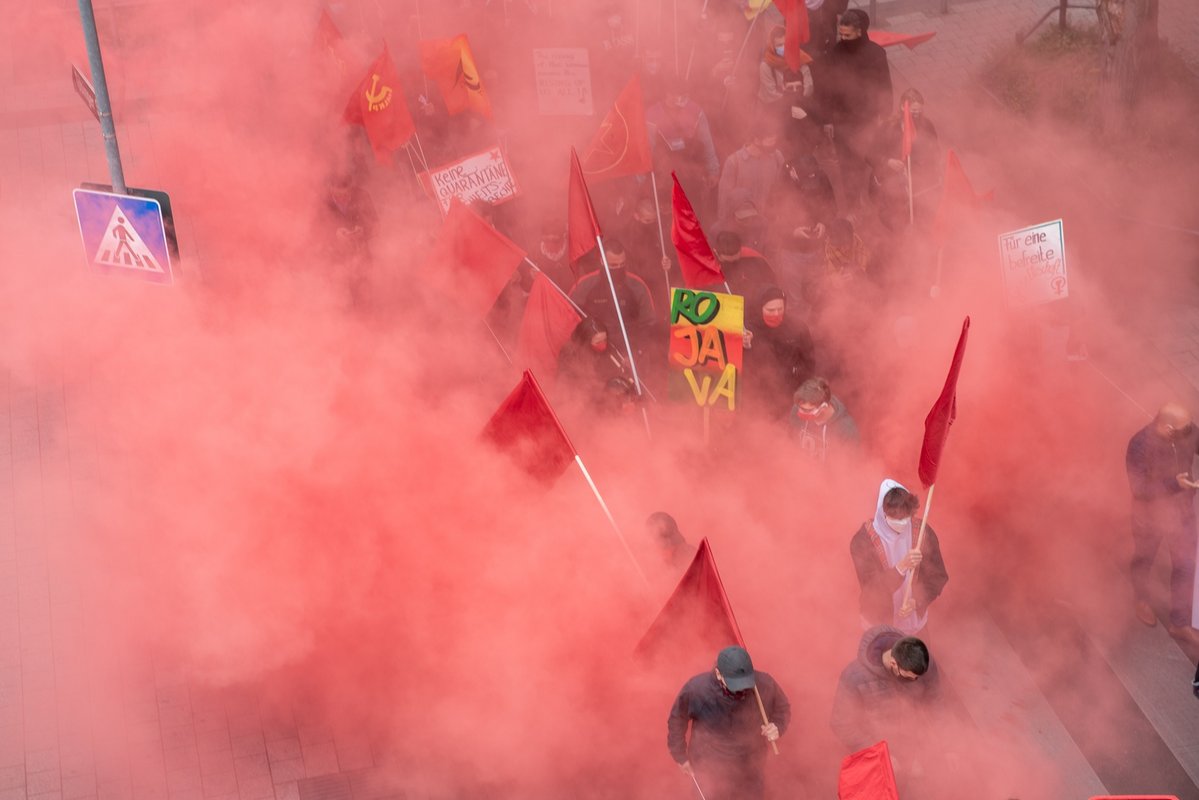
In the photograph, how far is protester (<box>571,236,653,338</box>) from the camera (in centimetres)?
866

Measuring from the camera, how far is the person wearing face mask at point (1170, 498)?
7055mm

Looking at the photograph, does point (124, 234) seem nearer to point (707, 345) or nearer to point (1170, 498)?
point (707, 345)

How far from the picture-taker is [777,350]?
26.9ft

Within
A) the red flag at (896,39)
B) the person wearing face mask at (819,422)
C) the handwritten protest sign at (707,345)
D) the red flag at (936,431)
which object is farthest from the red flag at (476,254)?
the red flag at (896,39)

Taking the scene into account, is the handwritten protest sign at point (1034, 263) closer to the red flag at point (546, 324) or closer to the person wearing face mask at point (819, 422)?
the person wearing face mask at point (819, 422)

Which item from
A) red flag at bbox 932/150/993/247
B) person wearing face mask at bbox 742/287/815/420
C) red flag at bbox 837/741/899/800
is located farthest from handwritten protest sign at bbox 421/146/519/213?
red flag at bbox 837/741/899/800

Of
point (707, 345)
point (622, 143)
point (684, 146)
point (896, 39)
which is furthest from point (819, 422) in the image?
point (896, 39)

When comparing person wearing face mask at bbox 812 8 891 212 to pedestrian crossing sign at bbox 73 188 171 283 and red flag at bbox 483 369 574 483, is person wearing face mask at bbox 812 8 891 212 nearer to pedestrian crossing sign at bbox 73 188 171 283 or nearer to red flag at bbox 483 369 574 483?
red flag at bbox 483 369 574 483

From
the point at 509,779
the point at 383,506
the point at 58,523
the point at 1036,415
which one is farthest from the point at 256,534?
the point at 1036,415

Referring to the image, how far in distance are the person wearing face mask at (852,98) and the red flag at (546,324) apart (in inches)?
122

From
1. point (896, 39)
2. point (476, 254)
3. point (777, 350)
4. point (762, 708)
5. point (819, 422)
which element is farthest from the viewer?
point (896, 39)

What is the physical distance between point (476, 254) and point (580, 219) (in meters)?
0.77

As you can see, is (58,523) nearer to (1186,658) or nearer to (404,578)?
(404,578)

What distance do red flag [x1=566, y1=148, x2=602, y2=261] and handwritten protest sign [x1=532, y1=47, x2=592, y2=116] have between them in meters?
2.32
